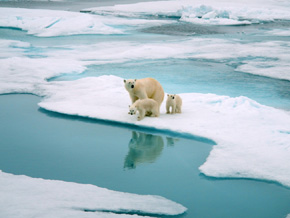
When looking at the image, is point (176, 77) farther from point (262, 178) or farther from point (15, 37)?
point (15, 37)

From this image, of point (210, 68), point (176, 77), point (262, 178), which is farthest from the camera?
point (210, 68)

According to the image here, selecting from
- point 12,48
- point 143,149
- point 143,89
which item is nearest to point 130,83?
point 143,89

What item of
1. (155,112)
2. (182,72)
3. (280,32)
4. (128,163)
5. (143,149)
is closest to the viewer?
(128,163)

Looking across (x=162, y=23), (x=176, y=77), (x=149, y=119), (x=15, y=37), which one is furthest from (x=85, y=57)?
(x=162, y=23)

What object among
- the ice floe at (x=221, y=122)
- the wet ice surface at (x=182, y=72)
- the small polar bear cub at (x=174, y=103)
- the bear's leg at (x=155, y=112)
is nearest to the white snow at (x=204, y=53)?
the wet ice surface at (x=182, y=72)

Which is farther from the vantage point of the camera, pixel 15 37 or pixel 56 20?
pixel 56 20

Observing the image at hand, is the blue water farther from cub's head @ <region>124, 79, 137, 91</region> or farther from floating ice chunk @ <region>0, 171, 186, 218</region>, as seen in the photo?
cub's head @ <region>124, 79, 137, 91</region>

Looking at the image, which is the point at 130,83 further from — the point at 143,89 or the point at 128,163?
the point at 128,163
